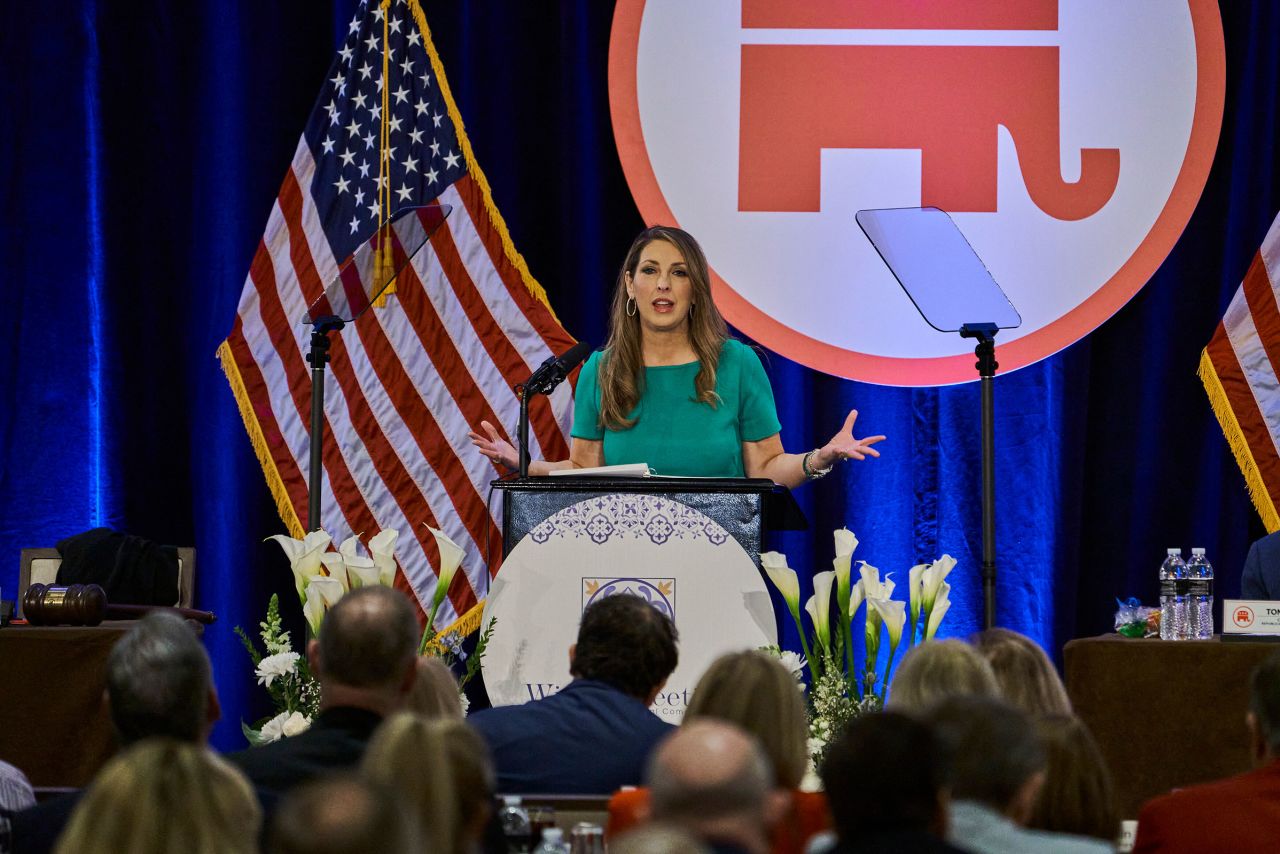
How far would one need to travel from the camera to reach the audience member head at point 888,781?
5.97 feet

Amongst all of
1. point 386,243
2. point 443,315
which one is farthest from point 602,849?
point 443,315

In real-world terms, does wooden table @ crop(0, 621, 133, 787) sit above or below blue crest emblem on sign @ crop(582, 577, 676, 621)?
below

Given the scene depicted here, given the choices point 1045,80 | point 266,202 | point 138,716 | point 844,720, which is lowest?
point 844,720

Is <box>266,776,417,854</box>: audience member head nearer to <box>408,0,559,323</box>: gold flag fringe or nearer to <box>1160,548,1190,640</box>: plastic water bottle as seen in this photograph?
<box>1160,548,1190,640</box>: plastic water bottle

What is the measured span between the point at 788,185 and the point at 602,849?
3.63 meters

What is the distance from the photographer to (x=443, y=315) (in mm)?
5875

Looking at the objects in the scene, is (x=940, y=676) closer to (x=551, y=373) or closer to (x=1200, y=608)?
(x=1200, y=608)

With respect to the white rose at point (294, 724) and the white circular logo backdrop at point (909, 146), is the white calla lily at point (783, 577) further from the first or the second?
the white circular logo backdrop at point (909, 146)

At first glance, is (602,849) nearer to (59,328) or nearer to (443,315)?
(443,315)

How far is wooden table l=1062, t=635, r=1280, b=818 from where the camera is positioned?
3.79 metres

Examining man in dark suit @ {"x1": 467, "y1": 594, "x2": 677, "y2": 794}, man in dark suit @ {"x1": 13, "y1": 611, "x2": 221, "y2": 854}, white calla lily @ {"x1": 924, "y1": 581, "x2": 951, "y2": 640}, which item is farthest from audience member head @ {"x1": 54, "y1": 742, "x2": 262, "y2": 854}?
white calla lily @ {"x1": 924, "y1": 581, "x2": 951, "y2": 640}

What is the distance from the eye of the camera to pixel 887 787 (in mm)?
1822

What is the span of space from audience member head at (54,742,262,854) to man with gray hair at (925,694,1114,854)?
896 millimetres

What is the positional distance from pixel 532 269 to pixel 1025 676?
3.37 m
